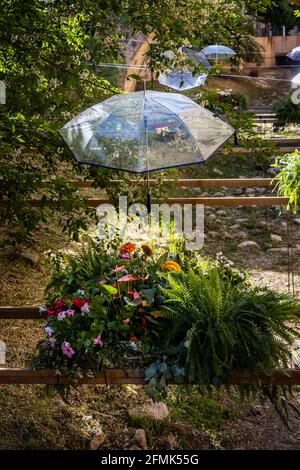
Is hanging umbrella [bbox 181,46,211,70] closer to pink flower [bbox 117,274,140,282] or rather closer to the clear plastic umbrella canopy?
the clear plastic umbrella canopy

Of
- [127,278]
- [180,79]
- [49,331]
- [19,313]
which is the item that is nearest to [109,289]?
[127,278]

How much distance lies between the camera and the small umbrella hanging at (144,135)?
17.6 feet

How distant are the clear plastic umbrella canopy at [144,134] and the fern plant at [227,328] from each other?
167 cm

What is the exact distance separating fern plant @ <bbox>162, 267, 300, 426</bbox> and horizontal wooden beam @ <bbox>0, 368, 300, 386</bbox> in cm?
5

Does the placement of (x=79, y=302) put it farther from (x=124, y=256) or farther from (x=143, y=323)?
(x=124, y=256)

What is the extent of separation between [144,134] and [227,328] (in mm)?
2259

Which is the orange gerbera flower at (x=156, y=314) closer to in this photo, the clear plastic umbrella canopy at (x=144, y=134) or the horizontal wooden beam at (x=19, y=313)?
the horizontal wooden beam at (x=19, y=313)

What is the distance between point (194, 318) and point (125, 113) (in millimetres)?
2223

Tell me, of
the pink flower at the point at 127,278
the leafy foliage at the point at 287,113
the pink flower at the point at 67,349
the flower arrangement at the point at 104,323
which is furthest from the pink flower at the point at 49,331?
the leafy foliage at the point at 287,113

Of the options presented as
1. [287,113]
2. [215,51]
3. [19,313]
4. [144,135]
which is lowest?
A: [19,313]

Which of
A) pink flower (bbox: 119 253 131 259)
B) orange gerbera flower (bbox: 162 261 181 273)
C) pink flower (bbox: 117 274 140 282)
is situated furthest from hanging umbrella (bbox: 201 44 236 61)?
pink flower (bbox: 117 274 140 282)

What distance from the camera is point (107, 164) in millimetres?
5363

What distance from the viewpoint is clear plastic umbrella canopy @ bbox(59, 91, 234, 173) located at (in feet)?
17.6

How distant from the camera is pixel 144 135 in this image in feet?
17.8
